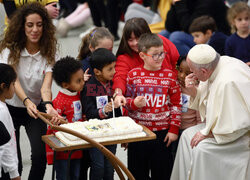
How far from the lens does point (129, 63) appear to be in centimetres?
455

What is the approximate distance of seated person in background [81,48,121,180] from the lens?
4156mm

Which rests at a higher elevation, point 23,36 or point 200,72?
point 23,36

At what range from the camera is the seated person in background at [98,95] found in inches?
164

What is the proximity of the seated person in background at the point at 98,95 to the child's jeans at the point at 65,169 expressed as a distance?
145 millimetres

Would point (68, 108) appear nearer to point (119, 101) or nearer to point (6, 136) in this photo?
point (119, 101)

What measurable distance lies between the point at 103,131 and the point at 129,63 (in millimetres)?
933

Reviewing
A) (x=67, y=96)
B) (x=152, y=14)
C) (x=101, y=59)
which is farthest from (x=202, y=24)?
(x=67, y=96)

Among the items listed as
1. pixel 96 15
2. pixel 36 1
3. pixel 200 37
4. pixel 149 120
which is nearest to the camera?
pixel 149 120

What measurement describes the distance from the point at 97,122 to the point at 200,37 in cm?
313

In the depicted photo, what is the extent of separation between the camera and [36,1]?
479cm

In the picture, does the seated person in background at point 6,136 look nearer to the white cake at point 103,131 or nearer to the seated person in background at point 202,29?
the white cake at point 103,131

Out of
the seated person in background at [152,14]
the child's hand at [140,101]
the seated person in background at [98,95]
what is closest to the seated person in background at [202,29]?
the seated person in background at [152,14]

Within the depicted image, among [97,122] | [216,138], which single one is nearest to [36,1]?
[97,122]

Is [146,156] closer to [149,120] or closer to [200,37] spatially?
[149,120]
